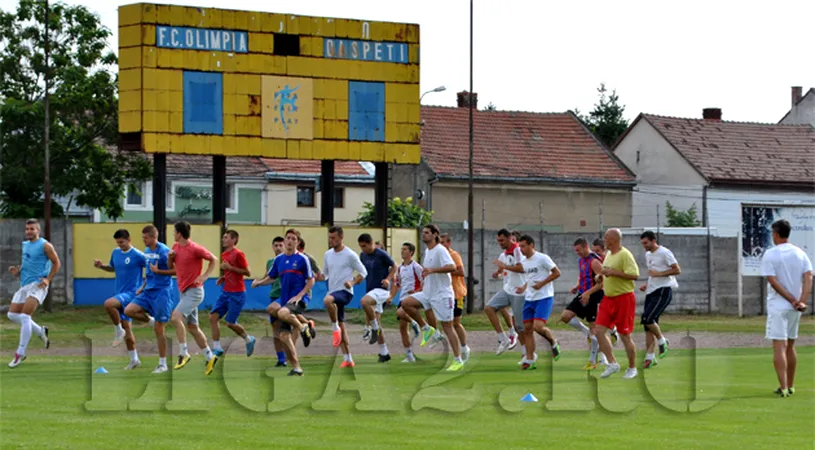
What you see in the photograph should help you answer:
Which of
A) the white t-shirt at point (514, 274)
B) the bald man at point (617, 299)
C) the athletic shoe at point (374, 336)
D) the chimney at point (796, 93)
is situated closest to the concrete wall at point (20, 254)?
the athletic shoe at point (374, 336)

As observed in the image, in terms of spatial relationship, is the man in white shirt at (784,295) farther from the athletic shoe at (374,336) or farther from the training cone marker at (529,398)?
the athletic shoe at (374,336)

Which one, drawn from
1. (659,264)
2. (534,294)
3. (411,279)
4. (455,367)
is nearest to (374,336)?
(411,279)

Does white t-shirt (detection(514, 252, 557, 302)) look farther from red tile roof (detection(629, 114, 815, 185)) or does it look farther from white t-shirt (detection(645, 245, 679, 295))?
red tile roof (detection(629, 114, 815, 185))

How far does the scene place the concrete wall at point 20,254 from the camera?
32531 mm

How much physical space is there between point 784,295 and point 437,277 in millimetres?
6139

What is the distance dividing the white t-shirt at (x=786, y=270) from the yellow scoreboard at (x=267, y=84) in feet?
67.3

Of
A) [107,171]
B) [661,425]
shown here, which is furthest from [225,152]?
[661,425]

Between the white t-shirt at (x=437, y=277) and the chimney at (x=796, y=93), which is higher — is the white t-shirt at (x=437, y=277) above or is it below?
below

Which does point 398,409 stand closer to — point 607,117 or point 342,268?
point 342,268

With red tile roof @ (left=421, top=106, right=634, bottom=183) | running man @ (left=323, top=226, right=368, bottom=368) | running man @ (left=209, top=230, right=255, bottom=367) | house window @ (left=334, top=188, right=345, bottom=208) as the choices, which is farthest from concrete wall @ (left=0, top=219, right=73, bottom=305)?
house window @ (left=334, top=188, right=345, bottom=208)

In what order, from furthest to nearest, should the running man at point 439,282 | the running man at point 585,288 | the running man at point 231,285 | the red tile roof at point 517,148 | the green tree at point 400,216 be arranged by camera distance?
the red tile roof at point 517,148, the green tree at point 400,216, the running man at point 585,288, the running man at point 231,285, the running man at point 439,282

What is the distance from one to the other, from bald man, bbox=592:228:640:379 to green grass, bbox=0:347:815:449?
0.48m

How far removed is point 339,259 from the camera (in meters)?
18.8

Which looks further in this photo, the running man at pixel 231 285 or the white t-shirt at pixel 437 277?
the running man at pixel 231 285
